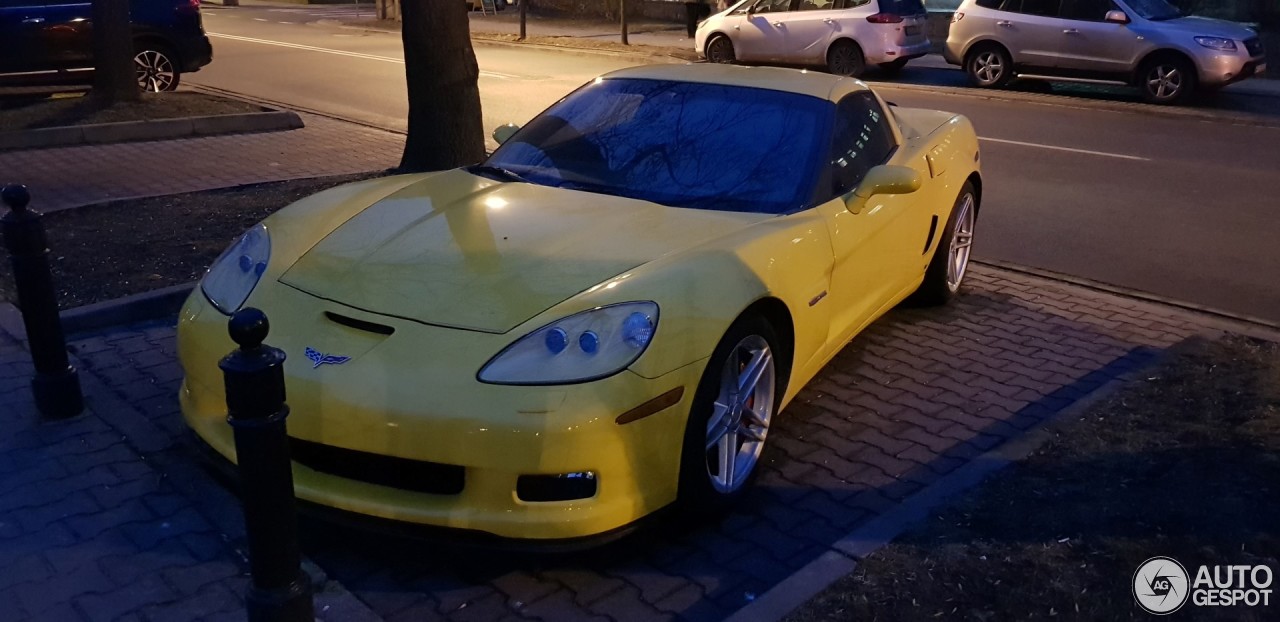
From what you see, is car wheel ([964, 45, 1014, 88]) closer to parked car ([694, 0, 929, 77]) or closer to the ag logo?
parked car ([694, 0, 929, 77])

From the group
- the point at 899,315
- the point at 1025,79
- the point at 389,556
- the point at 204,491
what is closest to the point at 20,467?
the point at 204,491

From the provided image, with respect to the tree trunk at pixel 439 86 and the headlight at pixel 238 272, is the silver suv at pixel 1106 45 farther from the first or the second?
the headlight at pixel 238 272

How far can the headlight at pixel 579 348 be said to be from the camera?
10.7 ft

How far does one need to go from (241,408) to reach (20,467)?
72.5 inches

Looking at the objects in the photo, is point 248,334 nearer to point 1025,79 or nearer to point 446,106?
point 446,106

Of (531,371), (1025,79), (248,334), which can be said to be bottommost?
(1025,79)

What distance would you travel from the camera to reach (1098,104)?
50.3ft

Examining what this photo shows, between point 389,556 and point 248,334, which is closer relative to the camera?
point 248,334

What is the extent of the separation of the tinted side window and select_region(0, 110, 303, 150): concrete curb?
1064 cm

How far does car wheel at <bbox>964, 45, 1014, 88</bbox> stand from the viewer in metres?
16.7

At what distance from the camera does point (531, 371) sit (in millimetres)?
3260

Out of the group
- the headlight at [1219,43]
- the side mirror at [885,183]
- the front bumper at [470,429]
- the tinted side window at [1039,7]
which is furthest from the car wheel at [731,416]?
the tinted side window at [1039,7]

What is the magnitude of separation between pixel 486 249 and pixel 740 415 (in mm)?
1064

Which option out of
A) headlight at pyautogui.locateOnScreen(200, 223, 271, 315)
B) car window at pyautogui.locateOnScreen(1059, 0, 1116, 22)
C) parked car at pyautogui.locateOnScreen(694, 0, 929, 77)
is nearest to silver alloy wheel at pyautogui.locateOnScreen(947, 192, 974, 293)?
headlight at pyautogui.locateOnScreen(200, 223, 271, 315)
